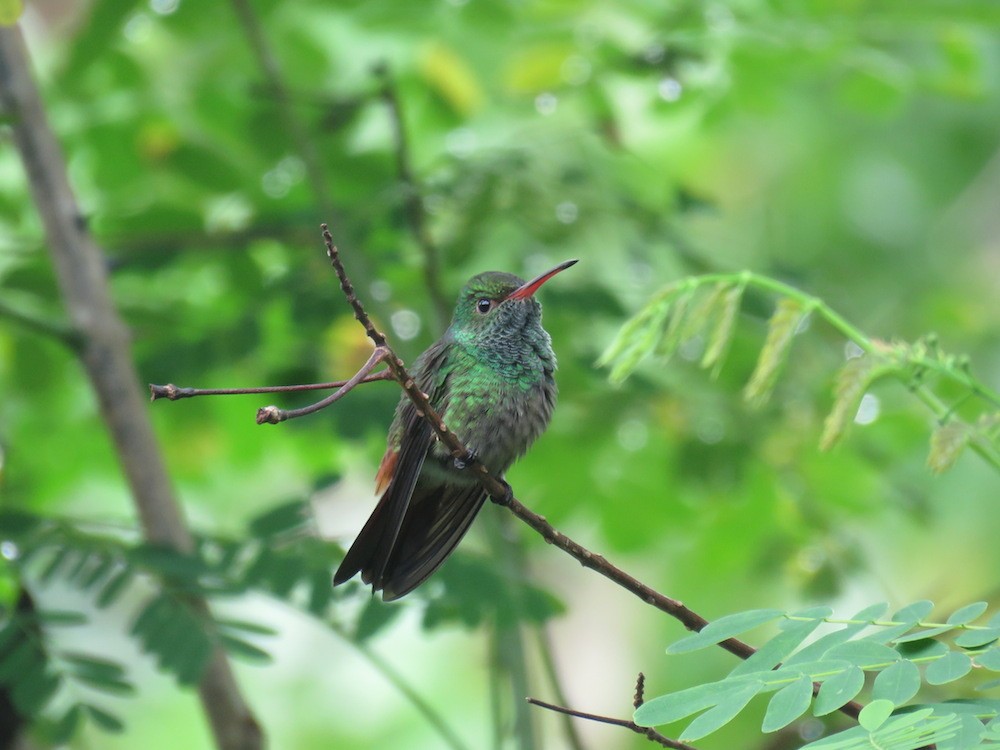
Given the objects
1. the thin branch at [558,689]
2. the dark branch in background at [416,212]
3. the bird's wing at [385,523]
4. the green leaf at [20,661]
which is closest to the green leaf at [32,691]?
the green leaf at [20,661]

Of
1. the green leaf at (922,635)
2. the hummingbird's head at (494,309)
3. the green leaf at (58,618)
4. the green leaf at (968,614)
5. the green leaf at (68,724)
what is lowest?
the green leaf at (922,635)

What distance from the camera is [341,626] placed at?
11.9ft

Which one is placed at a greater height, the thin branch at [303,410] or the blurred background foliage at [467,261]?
the blurred background foliage at [467,261]

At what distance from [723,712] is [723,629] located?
19 centimetres

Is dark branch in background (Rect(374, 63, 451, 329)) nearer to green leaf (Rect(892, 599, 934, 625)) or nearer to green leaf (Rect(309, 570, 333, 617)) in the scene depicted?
green leaf (Rect(309, 570, 333, 617))

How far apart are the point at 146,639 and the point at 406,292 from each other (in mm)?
1742

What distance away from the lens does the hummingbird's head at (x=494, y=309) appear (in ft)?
11.2

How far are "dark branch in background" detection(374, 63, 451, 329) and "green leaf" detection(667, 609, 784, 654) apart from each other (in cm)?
226

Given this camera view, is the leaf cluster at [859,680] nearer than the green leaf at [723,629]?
Yes

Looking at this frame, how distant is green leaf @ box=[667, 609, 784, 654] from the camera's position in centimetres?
199

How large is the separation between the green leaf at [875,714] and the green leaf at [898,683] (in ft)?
0.17

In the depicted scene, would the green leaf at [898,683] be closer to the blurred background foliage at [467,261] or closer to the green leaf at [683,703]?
the green leaf at [683,703]

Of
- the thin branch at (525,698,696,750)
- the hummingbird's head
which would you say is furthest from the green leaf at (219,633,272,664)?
the thin branch at (525,698,696,750)

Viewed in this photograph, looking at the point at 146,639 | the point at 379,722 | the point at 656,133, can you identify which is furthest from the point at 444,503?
the point at 379,722
